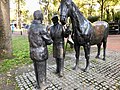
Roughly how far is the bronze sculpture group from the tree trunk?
3.67 meters

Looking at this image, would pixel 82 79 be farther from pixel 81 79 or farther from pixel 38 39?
pixel 38 39

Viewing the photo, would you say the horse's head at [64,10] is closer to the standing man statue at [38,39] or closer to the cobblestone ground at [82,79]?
the standing man statue at [38,39]

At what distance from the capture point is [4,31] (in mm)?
8133

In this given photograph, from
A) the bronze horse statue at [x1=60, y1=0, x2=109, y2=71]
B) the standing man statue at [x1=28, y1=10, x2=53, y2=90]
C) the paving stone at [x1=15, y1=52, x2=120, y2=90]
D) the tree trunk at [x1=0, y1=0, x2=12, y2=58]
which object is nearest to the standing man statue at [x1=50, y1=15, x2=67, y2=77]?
the bronze horse statue at [x1=60, y1=0, x2=109, y2=71]

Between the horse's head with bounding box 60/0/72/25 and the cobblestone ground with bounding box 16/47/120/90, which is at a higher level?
the horse's head with bounding box 60/0/72/25

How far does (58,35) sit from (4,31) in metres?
4.03

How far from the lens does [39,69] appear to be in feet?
14.3

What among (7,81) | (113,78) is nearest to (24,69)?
(7,81)

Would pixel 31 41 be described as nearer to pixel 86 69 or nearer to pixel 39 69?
pixel 39 69

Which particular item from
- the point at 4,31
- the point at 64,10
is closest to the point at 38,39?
the point at 64,10

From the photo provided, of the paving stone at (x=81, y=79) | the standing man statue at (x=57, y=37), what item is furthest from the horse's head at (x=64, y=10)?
the paving stone at (x=81, y=79)

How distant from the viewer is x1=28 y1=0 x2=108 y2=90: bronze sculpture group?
13.5ft

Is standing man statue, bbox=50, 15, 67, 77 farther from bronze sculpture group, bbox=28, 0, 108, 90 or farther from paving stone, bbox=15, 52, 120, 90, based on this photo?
paving stone, bbox=15, 52, 120, 90

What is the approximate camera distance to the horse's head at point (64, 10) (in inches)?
187
